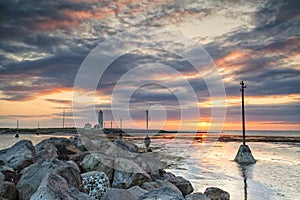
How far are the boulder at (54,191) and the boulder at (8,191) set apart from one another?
1666 millimetres

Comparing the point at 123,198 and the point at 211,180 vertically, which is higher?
the point at 123,198

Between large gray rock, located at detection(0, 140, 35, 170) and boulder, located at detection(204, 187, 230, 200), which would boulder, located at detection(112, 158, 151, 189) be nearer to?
large gray rock, located at detection(0, 140, 35, 170)

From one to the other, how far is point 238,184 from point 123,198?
12.2 metres

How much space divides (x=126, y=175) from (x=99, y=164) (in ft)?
3.76

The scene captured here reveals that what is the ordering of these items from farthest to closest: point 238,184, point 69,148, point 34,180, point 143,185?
point 238,184 < point 69,148 < point 143,185 < point 34,180

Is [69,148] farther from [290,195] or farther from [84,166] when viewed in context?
[290,195]

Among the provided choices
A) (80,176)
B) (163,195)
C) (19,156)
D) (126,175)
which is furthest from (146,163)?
(163,195)

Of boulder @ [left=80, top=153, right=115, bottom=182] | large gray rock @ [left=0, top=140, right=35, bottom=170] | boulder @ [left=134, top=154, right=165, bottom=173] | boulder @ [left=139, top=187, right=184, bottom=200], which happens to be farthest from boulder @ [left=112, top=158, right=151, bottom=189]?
boulder @ [left=139, top=187, right=184, bottom=200]

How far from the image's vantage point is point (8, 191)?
6.56m

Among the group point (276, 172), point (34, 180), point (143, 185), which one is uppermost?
point (34, 180)

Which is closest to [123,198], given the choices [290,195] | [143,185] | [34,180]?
[34,180]

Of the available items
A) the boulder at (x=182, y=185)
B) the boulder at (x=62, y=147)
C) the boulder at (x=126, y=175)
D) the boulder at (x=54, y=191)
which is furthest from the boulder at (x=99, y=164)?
the boulder at (x=54, y=191)

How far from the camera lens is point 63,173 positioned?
6848 millimetres

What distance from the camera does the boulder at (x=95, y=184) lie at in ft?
25.6
